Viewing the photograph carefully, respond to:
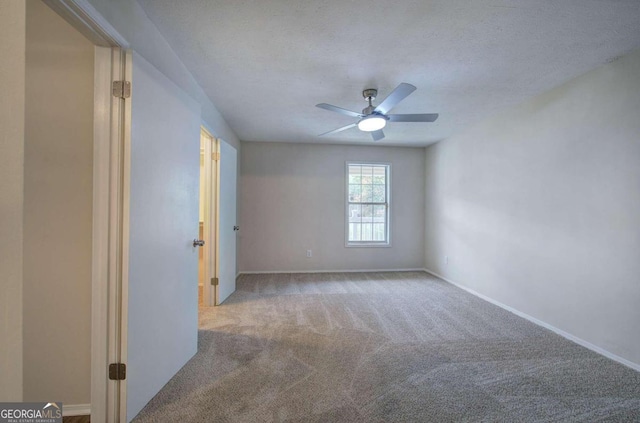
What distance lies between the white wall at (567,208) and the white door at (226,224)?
136 inches

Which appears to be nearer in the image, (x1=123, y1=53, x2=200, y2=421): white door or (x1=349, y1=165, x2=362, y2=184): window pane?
(x1=123, y1=53, x2=200, y2=421): white door

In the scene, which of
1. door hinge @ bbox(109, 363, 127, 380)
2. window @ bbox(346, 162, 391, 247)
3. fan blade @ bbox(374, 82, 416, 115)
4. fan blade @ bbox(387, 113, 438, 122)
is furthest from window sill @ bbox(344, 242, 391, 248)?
door hinge @ bbox(109, 363, 127, 380)

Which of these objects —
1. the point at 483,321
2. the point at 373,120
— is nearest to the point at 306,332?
the point at 483,321

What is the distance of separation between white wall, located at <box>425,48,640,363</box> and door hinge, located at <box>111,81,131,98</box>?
11.6ft

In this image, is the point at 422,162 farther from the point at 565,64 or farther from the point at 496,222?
the point at 565,64

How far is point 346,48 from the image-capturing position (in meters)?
1.94

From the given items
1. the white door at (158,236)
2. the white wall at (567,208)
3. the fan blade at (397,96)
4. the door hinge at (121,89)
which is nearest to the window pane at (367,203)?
the white wall at (567,208)

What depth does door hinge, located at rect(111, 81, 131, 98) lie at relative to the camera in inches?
53.5

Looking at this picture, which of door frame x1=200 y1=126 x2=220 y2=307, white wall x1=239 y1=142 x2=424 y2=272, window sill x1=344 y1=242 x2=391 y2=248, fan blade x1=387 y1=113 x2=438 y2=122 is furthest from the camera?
window sill x1=344 y1=242 x2=391 y2=248

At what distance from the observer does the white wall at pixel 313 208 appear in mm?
4676

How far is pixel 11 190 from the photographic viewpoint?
2.18 feet

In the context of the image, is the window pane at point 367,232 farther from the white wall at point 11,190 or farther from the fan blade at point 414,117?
the white wall at point 11,190

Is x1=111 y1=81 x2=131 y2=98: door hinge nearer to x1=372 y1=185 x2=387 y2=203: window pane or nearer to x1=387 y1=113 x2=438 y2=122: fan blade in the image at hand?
x1=387 y1=113 x2=438 y2=122: fan blade

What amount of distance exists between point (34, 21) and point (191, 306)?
6.48ft
